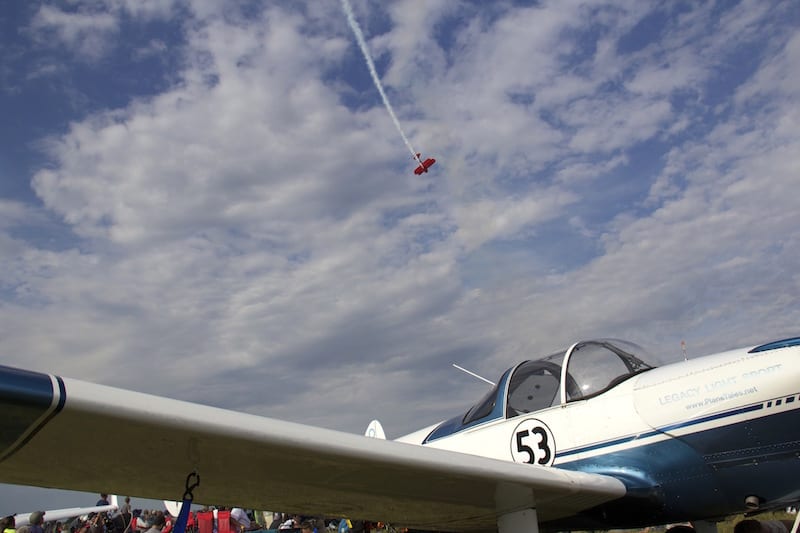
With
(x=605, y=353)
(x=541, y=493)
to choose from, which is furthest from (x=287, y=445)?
(x=605, y=353)

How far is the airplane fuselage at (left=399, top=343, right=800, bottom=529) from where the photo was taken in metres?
4.86

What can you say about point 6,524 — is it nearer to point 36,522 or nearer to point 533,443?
point 36,522

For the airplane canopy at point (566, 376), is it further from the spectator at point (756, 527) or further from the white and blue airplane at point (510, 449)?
the spectator at point (756, 527)

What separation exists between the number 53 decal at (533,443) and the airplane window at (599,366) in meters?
0.41

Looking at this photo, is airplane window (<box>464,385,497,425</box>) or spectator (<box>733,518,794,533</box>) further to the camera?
airplane window (<box>464,385,497,425</box>)

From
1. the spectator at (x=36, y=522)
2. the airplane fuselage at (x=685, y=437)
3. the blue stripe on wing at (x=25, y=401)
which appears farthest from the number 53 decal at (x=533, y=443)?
the spectator at (x=36, y=522)

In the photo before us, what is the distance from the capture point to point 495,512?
17.7ft

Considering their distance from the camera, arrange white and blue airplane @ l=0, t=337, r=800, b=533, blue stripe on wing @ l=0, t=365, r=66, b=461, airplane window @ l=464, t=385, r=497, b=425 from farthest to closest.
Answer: airplane window @ l=464, t=385, r=497, b=425, white and blue airplane @ l=0, t=337, r=800, b=533, blue stripe on wing @ l=0, t=365, r=66, b=461

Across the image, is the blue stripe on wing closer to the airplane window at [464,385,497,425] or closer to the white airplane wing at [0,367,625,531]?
the white airplane wing at [0,367,625,531]

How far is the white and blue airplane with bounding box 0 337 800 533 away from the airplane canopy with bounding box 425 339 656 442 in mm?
14

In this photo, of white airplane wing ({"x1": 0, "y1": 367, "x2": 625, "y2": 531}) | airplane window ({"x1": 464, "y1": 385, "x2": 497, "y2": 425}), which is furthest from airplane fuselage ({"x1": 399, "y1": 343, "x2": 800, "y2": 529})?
airplane window ({"x1": 464, "y1": 385, "x2": 497, "y2": 425})

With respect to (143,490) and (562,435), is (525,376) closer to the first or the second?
(562,435)

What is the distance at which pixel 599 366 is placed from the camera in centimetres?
595

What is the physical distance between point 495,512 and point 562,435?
37.7 inches
